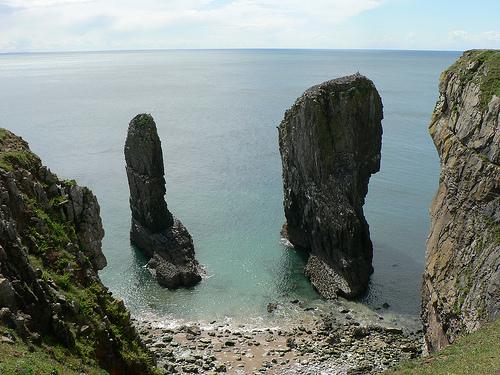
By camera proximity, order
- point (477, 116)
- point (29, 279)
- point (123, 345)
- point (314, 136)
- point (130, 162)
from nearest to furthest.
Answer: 1. point (29, 279)
2. point (123, 345)
3. point (477, 116)
4. point (314, 136)
5. point (130, 162)

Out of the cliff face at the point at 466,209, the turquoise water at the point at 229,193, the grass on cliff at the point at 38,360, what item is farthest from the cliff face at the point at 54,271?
the turquoise water at the point at 229,193

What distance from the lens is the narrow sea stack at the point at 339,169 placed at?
52.3m

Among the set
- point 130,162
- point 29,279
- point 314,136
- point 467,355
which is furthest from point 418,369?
point 130,162

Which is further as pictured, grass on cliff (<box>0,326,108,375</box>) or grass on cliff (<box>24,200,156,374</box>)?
grass on cliff (<box>24,200,156,374</box>)

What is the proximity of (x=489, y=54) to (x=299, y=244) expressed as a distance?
30.8m

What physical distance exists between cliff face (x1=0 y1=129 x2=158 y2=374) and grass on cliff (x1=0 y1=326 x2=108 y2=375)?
0.38 metres

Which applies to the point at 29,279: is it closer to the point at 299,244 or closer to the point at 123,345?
the point at 123,345

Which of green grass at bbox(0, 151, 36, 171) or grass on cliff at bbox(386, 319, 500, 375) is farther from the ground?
green grass at bbox(0, 151, 36, 171)

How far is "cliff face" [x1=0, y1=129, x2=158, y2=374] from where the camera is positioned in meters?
19.1

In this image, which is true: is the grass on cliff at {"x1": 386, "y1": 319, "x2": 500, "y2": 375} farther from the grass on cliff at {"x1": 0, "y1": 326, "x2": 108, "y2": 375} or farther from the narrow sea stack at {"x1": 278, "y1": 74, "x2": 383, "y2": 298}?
the narrow sea stack at {"x1": 278, "y1": 74, "x2": 383, "y2": 298}

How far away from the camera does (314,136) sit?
177 feet

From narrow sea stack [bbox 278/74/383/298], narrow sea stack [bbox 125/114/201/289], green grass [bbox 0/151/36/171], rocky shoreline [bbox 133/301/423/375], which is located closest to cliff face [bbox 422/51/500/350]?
rocky shoreline [bbox 133/301/423/375]

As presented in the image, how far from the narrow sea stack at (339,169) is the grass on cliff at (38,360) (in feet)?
114

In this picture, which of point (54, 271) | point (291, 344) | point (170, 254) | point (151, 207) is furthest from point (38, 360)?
point (151, 207)
